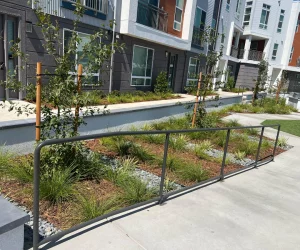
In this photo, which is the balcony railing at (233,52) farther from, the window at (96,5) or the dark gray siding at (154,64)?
the window at (96,5)

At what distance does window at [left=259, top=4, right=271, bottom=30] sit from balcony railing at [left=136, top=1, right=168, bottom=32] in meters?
19.0

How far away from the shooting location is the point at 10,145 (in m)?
5.02

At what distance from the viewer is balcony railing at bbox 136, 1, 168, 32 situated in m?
12.8

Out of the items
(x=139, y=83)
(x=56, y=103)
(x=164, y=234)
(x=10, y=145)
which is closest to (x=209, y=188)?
(x=164, y=234)

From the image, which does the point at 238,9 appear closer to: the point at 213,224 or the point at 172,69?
the point at 172,69

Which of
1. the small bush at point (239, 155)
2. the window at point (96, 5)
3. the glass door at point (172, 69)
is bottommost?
the small bush at point (239, 155)

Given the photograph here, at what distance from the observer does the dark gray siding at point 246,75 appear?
28.2 metres

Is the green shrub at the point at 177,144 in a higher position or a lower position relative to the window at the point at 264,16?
lower

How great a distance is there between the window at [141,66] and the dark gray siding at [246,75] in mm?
16922

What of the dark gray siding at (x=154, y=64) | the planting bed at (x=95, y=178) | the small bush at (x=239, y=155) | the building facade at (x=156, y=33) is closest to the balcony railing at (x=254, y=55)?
the building facade at (x=156, y=33)

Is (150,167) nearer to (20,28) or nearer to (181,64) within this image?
(20,28)

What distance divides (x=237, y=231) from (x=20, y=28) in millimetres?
8020

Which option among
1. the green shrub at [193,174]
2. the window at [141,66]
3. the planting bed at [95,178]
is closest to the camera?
the planting bed at [95,178]

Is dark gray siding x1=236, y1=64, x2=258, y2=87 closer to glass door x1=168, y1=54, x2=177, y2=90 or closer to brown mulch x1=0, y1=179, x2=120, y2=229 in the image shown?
glass door x1=168, y1=54, x2=177, y2=90
